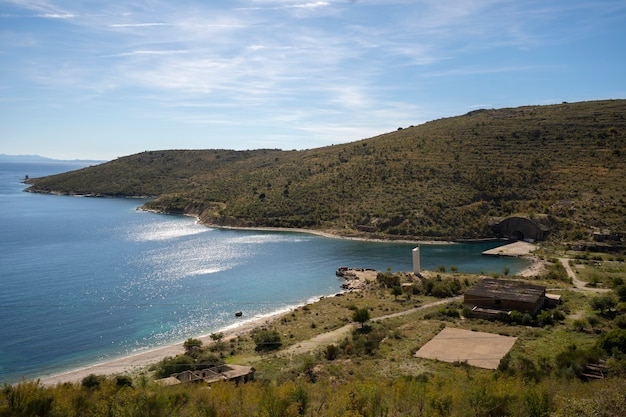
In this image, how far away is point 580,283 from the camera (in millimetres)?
45750

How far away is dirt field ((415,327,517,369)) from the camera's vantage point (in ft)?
85.2

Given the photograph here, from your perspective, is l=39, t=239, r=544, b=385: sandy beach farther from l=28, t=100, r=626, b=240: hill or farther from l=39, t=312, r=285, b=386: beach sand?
l=28, t=100, r=626, b=240: hill

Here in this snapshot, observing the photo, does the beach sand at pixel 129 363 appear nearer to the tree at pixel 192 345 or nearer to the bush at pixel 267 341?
the tree at pixel 192 345

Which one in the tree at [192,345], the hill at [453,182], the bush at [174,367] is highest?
the hill at [453,182]

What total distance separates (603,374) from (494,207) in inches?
2508

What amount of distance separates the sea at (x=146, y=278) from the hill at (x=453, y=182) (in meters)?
8.14

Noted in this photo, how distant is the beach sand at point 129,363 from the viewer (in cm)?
2866

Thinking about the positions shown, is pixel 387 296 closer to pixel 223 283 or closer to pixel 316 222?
pixel 223 283

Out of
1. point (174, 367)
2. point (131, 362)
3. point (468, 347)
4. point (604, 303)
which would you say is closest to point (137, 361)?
point (131, 362)

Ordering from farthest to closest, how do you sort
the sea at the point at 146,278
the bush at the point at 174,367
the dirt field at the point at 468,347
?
the sea at the point at 146,278 < the bush at the point at 174,367 < the dirt field at the point at 468,347

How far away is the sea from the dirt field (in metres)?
17.2

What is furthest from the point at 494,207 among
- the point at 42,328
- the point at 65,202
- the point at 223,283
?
the point at 65,202

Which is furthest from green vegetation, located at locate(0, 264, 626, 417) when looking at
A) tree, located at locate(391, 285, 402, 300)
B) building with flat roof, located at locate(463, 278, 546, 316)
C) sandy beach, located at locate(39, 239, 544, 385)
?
sandy beach, located at locate(39, 239, 544, 385)

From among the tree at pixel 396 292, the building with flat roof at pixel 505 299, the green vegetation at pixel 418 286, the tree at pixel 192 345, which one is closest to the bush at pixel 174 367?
the green vegetation at pixel 418 286
